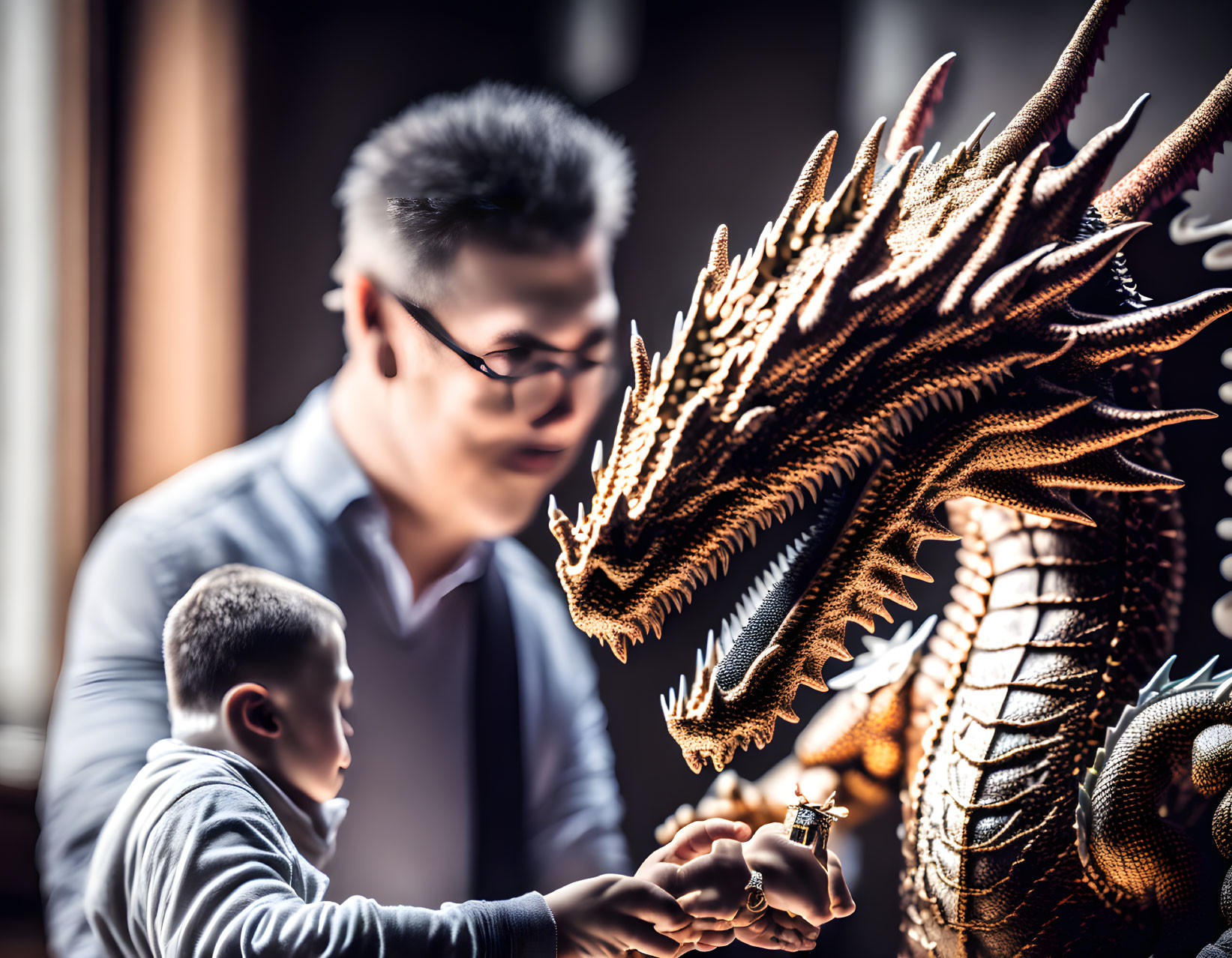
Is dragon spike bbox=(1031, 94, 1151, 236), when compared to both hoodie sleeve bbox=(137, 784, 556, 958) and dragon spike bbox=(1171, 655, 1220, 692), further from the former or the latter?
hoodie sleeve bbox=(137, 784, 556, 958)

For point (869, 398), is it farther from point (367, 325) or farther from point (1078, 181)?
point (367, 325)

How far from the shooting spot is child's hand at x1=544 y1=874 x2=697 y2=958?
89 centimetres

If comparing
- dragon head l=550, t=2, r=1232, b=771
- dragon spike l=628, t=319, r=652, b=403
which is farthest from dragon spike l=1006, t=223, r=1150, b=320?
dragon spike l=628, t=319, r=652, b=403

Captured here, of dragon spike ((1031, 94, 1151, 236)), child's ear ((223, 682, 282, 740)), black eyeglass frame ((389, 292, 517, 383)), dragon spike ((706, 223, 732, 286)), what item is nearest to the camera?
dragon spike ((1031, 94, 1151, 236))

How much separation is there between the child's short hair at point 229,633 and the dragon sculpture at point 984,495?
1.21ft

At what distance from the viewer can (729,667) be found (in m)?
0.84

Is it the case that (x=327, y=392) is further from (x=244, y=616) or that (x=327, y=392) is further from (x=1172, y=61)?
(x=1172, y=61)

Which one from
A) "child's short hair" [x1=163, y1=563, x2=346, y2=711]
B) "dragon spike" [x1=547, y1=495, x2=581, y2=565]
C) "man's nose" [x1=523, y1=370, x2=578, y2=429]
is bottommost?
"child's short hair" [x1=163, y1=563, x2=346, y2=711]

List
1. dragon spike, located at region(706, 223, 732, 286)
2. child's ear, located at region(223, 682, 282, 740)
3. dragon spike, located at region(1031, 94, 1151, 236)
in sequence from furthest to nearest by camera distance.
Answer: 1. child's ear, located at region(223, 682, 282, 740)
2. dragon spike, located at region(706, 223, 732, 286)
3. dragon spike, located at region(1031, 94, 1151, 236)

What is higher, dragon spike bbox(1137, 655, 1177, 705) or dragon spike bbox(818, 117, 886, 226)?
dragon spike bbox(818, 117, 886, 226)

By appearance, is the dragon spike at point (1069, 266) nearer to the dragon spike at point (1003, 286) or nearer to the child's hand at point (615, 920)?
the dragon spike at point (1003, 286)

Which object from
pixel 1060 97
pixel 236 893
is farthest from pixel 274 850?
pixel 1060 97

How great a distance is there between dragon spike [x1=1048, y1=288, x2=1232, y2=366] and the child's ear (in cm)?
88

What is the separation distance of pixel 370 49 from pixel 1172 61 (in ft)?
3.10
